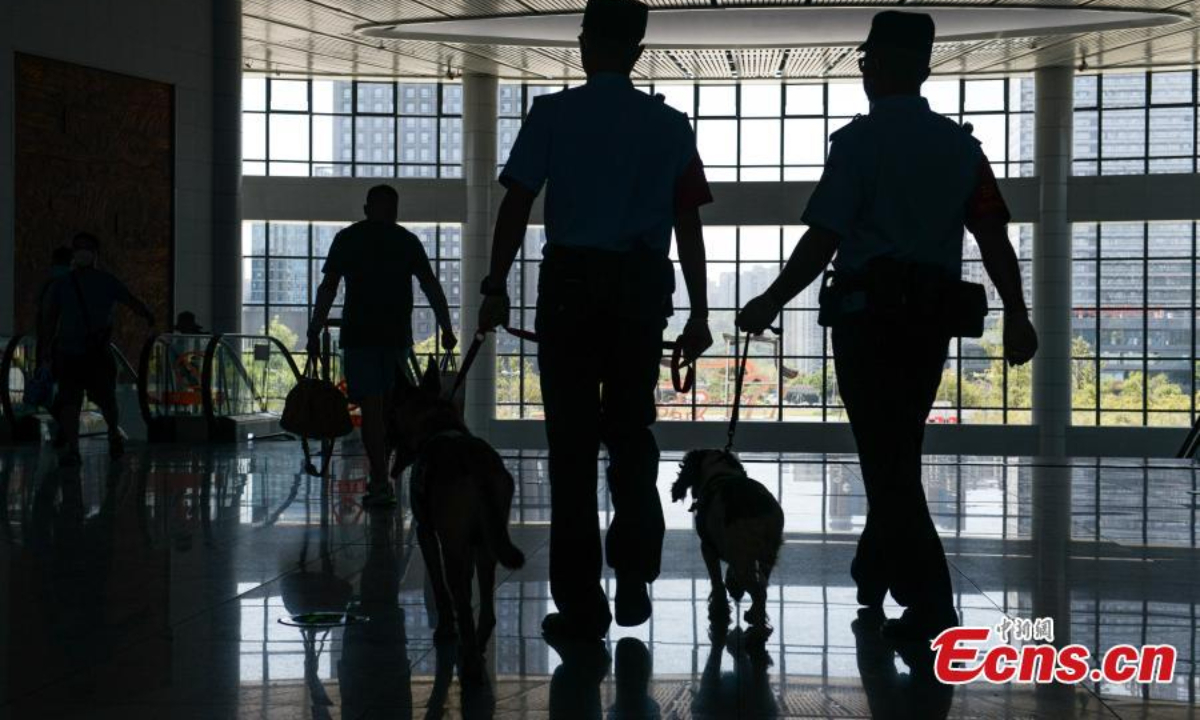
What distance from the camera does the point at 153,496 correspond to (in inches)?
343

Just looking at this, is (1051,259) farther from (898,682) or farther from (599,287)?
(898,682)

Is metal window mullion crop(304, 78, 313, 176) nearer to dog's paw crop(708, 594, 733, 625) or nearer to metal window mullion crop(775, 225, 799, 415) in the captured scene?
metal window mullion crop(775, 225, 799, 415)

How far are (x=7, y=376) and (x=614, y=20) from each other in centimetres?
1194

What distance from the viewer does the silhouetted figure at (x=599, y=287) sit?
14.3 ft

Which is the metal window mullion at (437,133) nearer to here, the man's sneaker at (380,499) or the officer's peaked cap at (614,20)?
the man's sneaker at (380,499)

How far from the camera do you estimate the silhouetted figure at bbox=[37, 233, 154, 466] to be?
10969 millimetres

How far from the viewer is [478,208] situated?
31.6 m

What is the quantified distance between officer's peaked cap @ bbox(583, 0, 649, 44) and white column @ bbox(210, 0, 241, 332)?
16.7m

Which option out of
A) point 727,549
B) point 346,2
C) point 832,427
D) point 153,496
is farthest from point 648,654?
point 832,427

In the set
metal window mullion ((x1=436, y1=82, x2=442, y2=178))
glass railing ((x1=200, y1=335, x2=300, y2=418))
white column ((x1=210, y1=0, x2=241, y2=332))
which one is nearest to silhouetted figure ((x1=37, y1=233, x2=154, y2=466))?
glass railing ((x1=200, y1=335, x2=300, y2=418))

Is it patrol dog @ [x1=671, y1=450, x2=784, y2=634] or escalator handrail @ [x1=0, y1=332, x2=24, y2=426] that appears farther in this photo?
escalator handrail @ [x1=0, y1=332, x2=24, y2=426]

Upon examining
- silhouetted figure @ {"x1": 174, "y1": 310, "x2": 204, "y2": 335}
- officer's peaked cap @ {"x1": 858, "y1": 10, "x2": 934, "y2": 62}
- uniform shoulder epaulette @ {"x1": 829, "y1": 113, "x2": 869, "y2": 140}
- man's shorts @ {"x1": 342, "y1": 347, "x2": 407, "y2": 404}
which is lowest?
man's shorts @ {"x1": 342, "y1": 347, "x2": 407, "y2": 404}

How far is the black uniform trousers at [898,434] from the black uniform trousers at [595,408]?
2.04ft

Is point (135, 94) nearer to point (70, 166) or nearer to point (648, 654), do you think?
point (70, 166)
